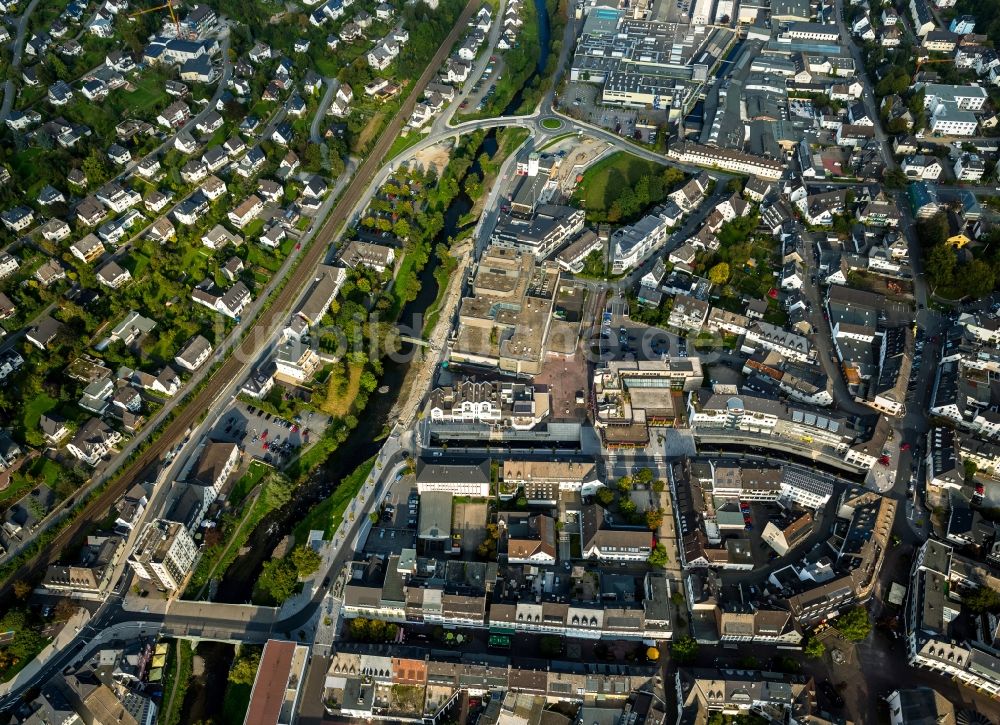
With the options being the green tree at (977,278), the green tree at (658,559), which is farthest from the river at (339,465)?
the green tree at (977,278)

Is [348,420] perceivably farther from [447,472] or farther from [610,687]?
[610,687]

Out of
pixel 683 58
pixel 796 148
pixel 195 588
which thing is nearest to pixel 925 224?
pixel 796 148

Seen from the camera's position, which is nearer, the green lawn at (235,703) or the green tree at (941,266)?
the green lawn at (235,703)

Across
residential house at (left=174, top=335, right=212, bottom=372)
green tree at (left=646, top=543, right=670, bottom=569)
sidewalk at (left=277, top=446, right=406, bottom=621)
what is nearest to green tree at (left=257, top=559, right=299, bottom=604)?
sidewalk at (left=277, top=446, right=406, bottom=621)

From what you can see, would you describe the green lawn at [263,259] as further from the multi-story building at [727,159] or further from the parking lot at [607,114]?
the multi-story building at [727,159]

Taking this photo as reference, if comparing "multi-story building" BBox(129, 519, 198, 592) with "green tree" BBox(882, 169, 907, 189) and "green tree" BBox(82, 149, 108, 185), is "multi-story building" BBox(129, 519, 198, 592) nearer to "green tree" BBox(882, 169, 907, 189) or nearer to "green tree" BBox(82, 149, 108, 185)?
"green tree" BBox(82, 149, 108, 185)

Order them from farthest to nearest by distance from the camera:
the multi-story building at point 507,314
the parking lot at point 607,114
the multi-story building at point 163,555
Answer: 1. the parking lot at point 607,114
2. the multi-story building at point 507,314
3. the multi-story building at point 163,555

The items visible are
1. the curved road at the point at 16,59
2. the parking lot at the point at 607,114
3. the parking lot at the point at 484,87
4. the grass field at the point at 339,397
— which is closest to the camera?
the grass field at the point at 339,397
